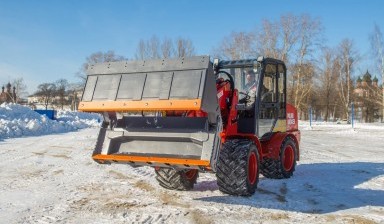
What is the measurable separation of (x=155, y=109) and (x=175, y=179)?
190cm

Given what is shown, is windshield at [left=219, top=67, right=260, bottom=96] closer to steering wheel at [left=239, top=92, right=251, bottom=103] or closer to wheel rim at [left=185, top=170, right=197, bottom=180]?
steering wheel at [left=239, top=92, right=251, bottom=103]

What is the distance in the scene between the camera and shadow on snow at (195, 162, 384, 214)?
5.69 metres

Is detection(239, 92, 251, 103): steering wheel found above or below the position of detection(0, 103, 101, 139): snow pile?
above

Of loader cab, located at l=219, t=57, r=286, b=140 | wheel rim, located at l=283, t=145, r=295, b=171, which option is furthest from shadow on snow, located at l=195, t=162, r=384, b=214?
loader cab, located at l=219, t=57, r=286, b=140

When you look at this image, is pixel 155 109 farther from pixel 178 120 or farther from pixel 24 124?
pixel 24 124

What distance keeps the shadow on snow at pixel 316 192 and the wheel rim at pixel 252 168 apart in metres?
0.27

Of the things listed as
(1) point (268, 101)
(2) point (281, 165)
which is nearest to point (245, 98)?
(1) point (268, 101)

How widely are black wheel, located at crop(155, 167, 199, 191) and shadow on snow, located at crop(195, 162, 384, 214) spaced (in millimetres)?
281

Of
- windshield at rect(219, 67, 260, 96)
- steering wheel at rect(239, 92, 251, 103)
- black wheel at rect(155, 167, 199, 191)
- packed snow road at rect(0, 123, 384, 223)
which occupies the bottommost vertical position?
packed snow road at rect(0, 123, 384, 223)

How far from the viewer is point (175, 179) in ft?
21.9

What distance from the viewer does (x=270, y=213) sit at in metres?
5.23

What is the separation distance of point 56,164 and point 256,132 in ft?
17.1

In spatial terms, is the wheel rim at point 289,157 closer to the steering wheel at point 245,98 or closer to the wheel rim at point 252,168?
the steering wheel at point 245,98

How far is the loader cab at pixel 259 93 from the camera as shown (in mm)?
6793
